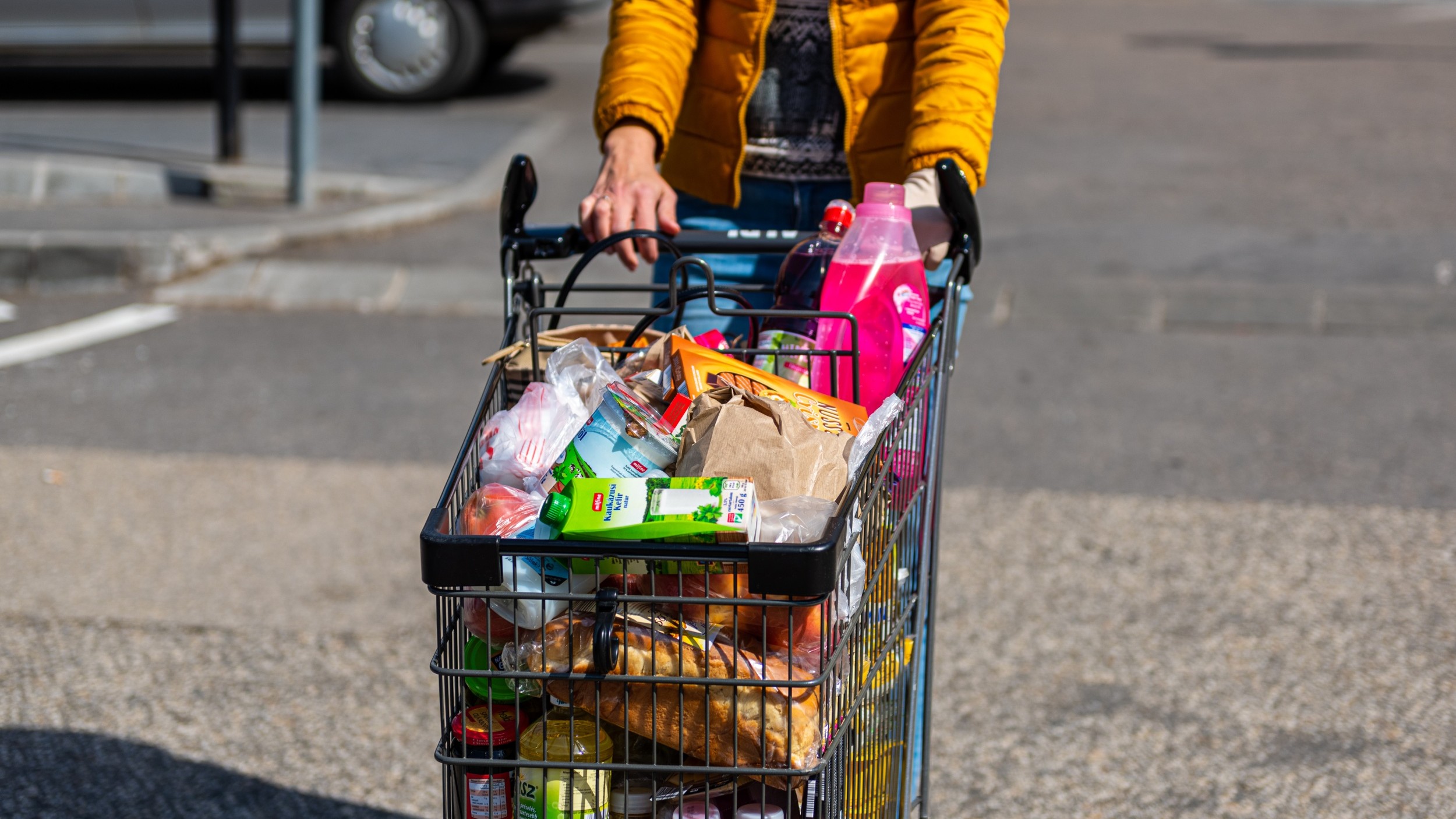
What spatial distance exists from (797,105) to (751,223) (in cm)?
22

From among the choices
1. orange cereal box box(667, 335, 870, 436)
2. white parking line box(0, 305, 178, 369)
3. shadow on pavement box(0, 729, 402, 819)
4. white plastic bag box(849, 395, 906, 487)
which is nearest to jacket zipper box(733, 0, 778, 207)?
orange cereal box box(667, 335, 870, 436)

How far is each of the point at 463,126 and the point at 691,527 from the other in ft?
29.5

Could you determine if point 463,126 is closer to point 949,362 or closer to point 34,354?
point 34,354

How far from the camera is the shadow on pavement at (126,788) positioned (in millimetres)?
2982

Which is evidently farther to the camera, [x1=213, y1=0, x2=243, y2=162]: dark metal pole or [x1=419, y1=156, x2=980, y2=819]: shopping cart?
[x1=213, y1=0, x2=243, y2=162]: dark metal pole

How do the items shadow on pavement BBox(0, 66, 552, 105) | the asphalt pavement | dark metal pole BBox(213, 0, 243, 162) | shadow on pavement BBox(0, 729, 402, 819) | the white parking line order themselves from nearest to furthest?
shadow on pavement BBox(0, 729, 402, 819) < the asphalt pavement < the white parking line < dark metal pole BBox(213, 0, 243, 162) < shadow on pavement BBox(0, 66, 552, 105)

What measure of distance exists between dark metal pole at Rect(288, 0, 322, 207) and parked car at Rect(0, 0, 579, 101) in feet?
7.76

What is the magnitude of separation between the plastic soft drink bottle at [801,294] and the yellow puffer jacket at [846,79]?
0.67ft

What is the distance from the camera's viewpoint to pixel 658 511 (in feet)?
5.11

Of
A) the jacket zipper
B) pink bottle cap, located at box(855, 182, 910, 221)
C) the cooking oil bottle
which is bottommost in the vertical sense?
the cooking oil bottle

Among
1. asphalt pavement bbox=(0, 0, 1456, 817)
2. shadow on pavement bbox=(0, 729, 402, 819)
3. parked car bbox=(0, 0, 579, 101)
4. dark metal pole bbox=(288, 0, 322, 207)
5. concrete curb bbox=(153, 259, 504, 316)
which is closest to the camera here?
shadow on pavement bbox=(0, 729, 402, 819)

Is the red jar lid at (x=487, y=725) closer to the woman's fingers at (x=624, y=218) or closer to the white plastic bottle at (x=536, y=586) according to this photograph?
the white plastic bottle at (x=536, y=586)

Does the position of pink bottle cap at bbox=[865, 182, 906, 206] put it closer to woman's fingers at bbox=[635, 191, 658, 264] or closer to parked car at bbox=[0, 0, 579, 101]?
woman's fingers at bbox=[635, 191, 658, 264]

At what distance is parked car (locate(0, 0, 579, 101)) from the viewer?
10141 mm
